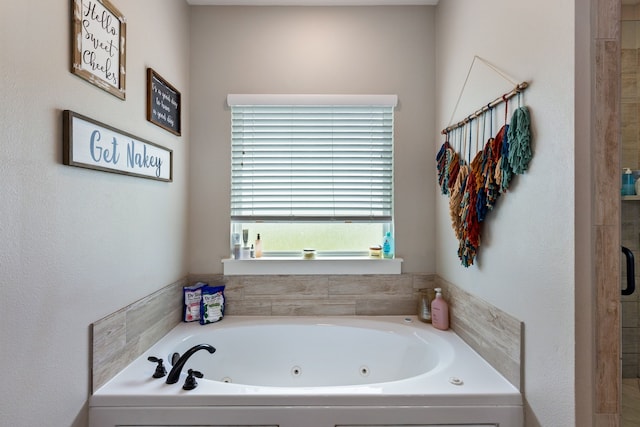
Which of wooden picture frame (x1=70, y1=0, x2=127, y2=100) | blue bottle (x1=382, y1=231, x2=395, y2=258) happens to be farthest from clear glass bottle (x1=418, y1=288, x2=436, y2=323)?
wooden picture frame (x1=70, y1=0, x2=127, y2=100)

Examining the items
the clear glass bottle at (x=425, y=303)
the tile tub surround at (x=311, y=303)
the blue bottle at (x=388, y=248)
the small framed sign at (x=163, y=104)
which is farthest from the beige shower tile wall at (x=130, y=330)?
the clear glass bottle at (x=425, y=303)

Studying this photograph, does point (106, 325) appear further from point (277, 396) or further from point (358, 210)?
point (358, 210)

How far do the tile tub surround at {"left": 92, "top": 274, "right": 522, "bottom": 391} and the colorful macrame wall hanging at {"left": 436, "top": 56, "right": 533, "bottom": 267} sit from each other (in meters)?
0.37

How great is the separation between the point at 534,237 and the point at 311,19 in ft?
5.98

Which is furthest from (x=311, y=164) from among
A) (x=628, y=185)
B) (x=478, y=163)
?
(x=628, y=185)

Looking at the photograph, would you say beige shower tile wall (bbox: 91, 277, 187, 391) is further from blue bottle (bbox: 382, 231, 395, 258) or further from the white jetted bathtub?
blue bottle (bbox: 382, 231, 395, 258)

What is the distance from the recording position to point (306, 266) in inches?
83.0

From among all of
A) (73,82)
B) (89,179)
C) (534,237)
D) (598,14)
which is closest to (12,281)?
(89,179)

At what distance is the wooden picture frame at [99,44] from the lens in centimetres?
113

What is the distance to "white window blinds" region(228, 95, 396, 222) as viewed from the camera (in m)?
2.14

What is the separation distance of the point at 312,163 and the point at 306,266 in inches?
26.6

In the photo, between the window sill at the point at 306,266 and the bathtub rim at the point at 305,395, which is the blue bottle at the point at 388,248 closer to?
the window sill at the point at 306,266

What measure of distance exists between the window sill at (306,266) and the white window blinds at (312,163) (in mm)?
271

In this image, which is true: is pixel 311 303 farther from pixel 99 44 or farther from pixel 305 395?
pixel 99 44
